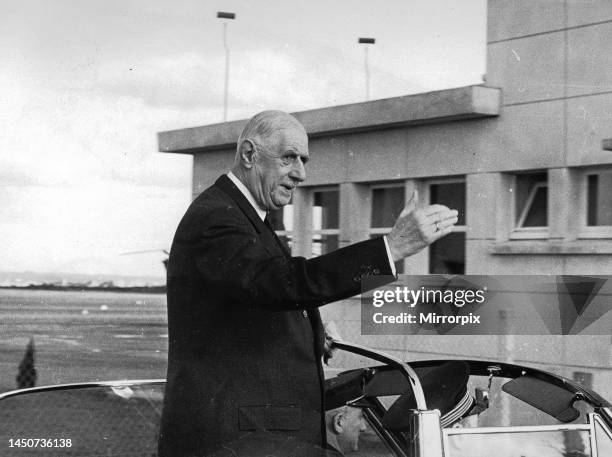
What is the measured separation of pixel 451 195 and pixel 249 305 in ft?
12.7

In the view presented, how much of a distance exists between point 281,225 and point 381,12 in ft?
5.11

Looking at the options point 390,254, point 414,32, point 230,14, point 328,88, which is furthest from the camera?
point 328,88

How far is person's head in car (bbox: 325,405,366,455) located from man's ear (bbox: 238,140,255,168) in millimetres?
597

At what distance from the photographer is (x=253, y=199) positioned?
1.55 metres

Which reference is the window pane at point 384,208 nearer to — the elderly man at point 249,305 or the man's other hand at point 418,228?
the elderly man at point 249,305

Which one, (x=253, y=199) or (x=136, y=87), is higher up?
(x=136, y=87)

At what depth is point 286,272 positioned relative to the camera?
132cm

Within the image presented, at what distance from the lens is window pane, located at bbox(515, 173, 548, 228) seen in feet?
16.7

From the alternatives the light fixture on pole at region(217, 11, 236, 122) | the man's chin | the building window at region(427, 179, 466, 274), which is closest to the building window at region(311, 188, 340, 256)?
the building window at region(427, 179, 466, 274)

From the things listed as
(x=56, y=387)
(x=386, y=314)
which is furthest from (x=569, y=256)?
(x=56, y=387)

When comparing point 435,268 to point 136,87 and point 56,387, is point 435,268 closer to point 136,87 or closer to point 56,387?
point 136,87

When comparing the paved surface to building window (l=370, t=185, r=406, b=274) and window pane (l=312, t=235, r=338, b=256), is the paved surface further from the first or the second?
building window (l=370, t=185, r=406, b=274)

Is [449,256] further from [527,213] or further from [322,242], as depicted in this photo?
[322,242]

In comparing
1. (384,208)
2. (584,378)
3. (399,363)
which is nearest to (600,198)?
(384,208)
